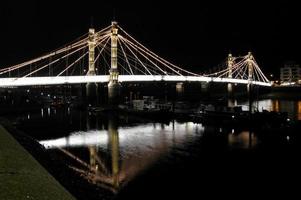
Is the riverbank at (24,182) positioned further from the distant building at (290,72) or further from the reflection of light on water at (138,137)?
the distant building at (290,72)

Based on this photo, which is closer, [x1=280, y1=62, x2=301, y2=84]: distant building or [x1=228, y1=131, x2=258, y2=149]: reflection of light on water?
[x1=228, y1=131, x2=258, y2=149]: reflection of light on water

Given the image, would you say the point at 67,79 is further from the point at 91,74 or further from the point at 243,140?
the point at 243,140

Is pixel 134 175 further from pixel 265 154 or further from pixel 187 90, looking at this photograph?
pixel 187 90

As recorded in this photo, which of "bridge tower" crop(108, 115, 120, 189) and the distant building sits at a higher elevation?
the distant building

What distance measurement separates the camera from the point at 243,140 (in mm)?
26078

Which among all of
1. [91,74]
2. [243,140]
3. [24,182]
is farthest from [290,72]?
[24,182]

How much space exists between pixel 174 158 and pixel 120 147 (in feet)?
15.9

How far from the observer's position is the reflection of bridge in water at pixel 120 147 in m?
17.8

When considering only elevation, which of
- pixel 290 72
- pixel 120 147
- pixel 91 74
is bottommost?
pixel 120 147

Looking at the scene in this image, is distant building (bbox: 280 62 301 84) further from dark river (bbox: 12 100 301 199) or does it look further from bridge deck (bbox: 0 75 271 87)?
dark river (bbox: 12 100 301 199)

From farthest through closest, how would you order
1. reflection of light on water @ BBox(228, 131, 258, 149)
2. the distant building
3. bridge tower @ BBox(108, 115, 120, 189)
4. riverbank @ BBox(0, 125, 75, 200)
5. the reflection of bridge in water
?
the distant building → reflection of light on water @ BBox(228, 131, 258, 149) → the reflection of bridge in water → bridge tower @ BBox(108, 115, 120, 189) → riverbank @ BBox(0, 125, 75, 200)

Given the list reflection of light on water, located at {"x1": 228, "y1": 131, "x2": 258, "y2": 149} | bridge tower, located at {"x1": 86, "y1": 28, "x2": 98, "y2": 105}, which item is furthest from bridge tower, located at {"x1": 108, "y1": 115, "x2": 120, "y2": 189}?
bridge tower, located at {"x1": 86, "y1": 28, "x2": 98, "y2": 105}

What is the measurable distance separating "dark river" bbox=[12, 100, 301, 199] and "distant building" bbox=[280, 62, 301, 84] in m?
81.4

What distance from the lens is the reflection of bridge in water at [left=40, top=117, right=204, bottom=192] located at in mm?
17766
